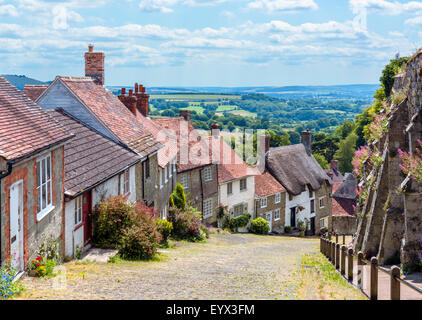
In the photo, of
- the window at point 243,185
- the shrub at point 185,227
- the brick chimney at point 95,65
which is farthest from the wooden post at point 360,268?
the window at point 243,185

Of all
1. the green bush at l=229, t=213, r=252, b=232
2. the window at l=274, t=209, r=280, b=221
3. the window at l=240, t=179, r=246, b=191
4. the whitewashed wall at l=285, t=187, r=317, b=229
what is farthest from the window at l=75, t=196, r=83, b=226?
the whitewashed wall at l=285, t=187, r=317, b=229

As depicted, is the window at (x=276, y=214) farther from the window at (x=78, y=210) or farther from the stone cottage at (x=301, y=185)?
the window at (x=78, y=210)

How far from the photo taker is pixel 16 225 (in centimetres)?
1136

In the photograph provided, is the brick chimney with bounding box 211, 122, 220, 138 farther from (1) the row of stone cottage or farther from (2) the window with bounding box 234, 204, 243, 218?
(2) the window with bounding box 234, 204, 243, 218

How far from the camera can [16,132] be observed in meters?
12.1

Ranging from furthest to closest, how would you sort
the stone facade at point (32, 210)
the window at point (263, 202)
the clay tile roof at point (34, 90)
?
the window at point (263, 202), the clay tile roof at point (34, 90), the stone facade at point (32, 210)

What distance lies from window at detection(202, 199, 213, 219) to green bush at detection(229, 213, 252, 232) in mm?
2740

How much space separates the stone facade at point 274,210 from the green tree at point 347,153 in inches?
2082

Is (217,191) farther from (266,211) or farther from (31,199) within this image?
(31,199)

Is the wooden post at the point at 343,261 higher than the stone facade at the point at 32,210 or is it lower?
lower

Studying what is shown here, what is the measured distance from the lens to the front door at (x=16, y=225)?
1108 cm

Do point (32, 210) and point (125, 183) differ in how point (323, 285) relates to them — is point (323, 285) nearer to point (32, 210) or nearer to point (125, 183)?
point (32, 210)
